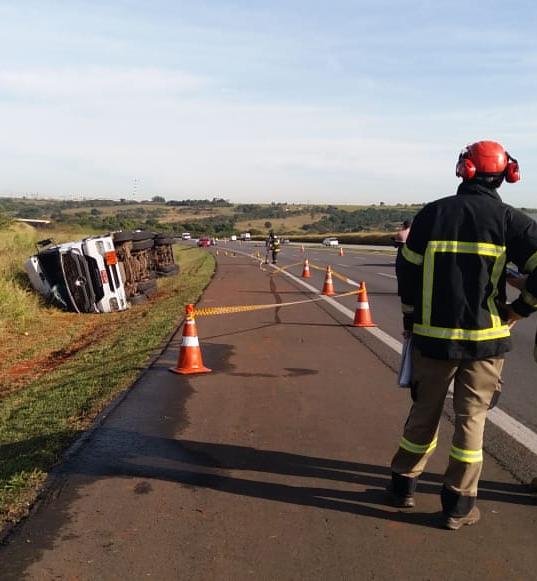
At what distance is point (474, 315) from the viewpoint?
12.3 ft

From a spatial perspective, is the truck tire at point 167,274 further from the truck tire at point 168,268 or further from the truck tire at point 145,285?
the truck tire at point 145,285

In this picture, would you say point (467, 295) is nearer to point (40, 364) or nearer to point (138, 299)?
point (40, 364)

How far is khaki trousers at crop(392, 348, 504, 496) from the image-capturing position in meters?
3.79

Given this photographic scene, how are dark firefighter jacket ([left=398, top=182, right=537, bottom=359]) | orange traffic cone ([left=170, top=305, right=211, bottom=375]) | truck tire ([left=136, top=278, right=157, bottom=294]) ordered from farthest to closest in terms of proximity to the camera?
truck tire ([left=136, top=278, right=157, bottom=294]), orange traffic cone ([left=170, top=305, right=211, bottom=375]), dark firefighter jacket ([left=398, top=182, right=537, bottom=359])

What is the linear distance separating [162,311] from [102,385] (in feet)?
23.2

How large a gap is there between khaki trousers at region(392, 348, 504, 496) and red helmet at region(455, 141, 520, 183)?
1057mm

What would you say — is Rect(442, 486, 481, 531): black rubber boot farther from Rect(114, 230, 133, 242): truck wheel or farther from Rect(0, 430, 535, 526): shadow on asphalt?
Rect(114, 230, 133, 242): truck wheel

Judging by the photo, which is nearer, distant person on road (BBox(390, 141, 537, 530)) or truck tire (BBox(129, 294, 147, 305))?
distant person on road (BBox(390, 141, 537, 530))

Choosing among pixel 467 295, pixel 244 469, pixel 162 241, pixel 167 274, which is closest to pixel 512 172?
pixel 467 295

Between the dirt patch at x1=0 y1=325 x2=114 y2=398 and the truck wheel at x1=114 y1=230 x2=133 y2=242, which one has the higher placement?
the truck wheel at x1=114 y1=230 x2=133 y2=242

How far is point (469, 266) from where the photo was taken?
3707mm

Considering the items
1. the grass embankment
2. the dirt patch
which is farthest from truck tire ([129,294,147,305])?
the dirt patch

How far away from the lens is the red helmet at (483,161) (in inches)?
149

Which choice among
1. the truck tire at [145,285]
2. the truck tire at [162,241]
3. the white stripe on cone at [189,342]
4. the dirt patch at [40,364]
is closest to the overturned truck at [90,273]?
the truck tire at [145,285]
